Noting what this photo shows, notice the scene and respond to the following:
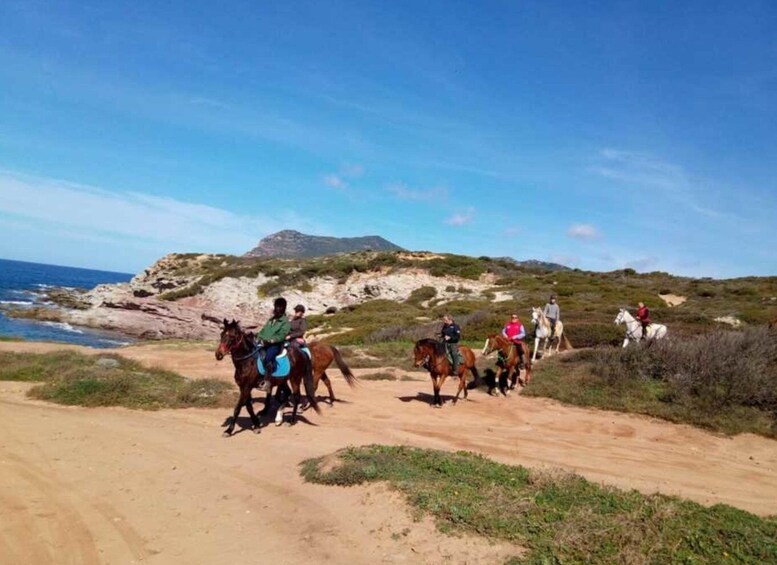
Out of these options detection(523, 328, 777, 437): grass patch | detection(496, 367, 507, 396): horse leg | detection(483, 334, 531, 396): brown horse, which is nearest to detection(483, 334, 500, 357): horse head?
detection(483, 334, 531, 396): brown horse

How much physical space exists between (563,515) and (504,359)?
10385mm

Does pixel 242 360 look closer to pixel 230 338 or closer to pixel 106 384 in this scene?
pixel 230 338

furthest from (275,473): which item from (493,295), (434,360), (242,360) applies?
(493,295)

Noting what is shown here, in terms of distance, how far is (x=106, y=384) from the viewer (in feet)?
43.0

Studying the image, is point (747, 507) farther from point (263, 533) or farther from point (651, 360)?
point (651, 360)

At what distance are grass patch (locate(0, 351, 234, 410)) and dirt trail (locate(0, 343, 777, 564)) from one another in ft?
1.62

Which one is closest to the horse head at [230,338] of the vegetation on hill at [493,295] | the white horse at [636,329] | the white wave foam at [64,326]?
the white horse at [636,329]

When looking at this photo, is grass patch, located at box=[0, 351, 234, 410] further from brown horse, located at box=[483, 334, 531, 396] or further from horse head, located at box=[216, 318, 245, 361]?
brown horse, located at box=[483, 334, 531, 396]

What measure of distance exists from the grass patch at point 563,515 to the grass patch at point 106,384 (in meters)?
6.30

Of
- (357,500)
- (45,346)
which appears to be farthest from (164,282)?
(357,500)

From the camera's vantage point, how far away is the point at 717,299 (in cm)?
4188

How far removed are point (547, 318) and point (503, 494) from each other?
15.4m

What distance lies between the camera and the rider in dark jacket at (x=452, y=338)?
14.6 meters

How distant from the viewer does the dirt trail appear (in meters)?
5.91
